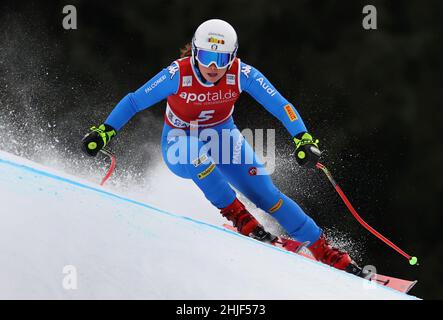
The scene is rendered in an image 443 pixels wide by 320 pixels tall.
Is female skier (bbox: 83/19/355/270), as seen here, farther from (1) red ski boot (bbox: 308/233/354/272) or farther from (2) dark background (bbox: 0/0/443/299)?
(2) dark background (bbox: 0/0/443/299)

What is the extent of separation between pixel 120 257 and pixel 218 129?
1474 millimetres

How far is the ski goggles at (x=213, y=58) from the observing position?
297 cm

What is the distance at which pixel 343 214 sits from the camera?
16.4ft

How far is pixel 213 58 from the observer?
2975mm

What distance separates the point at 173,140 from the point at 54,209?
3.99 feet

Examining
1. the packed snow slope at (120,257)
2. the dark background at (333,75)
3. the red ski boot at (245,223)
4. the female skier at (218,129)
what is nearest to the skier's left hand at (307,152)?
the female skier at (218,129)

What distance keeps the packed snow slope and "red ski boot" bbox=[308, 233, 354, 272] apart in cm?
73

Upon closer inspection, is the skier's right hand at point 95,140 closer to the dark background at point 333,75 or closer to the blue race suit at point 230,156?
the blue race suit at point 230,156

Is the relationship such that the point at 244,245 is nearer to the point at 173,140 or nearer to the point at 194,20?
the point at 173,140

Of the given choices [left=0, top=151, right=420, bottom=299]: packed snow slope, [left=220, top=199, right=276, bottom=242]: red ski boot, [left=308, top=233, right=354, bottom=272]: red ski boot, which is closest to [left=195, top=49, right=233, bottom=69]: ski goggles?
[left=220, top=199, right=276, bottom=242]: red ski boot

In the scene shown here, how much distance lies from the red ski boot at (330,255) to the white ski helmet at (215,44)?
1.09 meters

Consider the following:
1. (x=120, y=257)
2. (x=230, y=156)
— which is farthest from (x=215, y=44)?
(x=120, y=257)

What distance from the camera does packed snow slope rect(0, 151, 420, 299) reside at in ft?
5.84

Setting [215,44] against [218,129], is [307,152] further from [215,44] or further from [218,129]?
[215,44]
